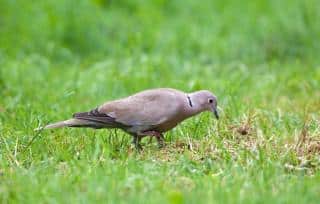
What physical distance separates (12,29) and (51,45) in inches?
29.1

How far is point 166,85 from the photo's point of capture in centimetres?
989

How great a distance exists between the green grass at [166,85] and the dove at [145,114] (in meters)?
0.15

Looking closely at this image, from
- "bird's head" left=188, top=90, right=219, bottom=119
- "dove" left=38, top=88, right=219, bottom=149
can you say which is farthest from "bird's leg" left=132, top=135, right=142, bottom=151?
"bird's head" left=188, top=90, right=219, bottom=119

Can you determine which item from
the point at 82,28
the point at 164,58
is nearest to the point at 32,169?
the point at 164,58

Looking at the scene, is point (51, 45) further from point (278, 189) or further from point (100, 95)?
point (278, 189)

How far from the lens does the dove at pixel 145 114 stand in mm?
6715

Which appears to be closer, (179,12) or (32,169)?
(32,169)

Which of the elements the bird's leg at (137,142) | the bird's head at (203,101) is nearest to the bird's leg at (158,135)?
the bird's leg at (137,142)

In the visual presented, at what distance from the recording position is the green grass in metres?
5.68

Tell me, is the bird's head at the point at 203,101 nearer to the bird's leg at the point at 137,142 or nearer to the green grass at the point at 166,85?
the green grass at the point at 166,85

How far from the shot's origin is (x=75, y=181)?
575cm

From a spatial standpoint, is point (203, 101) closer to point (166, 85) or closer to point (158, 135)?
point (158, 135)

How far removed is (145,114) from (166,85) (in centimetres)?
316

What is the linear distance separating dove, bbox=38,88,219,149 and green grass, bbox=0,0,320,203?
15cm
